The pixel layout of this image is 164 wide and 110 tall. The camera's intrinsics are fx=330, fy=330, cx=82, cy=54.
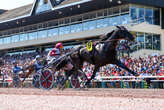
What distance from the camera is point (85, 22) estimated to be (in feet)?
112

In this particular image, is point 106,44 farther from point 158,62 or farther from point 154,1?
point 154,1

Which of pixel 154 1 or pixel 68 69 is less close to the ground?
pixel 154 1

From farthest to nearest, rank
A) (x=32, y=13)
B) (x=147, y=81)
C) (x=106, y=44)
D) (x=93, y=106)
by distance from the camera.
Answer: (x=32, y=13)
(x=147, y=81)
(x=106, y=44)
(x=93, y=106)

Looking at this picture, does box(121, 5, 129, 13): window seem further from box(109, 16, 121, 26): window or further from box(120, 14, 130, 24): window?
box(109, 16, 121, 26): window

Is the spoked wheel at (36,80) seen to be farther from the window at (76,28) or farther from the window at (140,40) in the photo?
the window at (76,28)

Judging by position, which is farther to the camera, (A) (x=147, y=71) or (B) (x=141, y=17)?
(B) (x=141, y=17)

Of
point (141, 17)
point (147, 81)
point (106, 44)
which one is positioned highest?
point (141, 17)

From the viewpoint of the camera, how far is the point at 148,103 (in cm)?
857

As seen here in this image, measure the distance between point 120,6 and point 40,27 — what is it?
14.8 metres

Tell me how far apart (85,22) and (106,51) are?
65.3ft

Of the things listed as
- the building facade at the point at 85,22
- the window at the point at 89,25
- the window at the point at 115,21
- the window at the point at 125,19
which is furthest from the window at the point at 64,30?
the window at the point at 125,19

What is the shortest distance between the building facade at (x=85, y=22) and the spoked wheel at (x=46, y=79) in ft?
46.6

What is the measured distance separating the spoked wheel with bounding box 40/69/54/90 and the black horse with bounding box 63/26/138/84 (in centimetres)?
144

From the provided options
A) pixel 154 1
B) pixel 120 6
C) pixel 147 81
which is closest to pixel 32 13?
pixel 120 6
